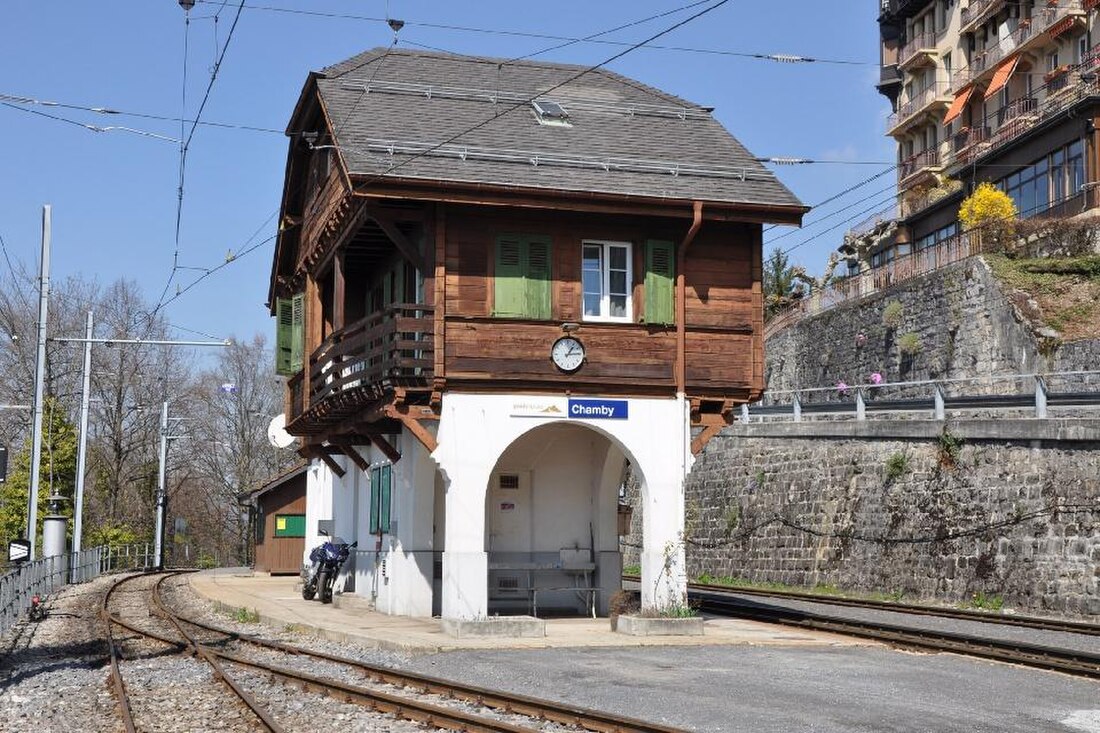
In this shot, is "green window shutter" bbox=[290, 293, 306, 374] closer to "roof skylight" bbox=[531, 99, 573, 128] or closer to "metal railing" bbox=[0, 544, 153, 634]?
"metal railing" bbox=[0, 544, 153, 634]

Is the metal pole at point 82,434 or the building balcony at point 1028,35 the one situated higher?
the building balcony at point 1028,35

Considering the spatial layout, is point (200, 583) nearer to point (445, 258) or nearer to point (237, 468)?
point (445, 258)

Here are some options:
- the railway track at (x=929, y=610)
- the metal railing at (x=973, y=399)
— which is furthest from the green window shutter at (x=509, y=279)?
the metal railing at (x=973, y=399)

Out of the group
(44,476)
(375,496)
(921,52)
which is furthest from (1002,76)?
(44,476)

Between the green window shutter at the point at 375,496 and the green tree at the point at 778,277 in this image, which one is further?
the green tree at the point at 778,277

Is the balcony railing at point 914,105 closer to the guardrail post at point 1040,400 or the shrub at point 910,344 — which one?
the shrub at point 910,344

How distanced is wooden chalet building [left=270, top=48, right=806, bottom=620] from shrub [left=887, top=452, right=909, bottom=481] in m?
7.32

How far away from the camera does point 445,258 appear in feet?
65.0

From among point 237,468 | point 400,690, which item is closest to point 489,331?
point 400,690

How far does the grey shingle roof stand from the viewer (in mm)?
19891

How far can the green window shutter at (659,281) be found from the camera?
20531 millimetres

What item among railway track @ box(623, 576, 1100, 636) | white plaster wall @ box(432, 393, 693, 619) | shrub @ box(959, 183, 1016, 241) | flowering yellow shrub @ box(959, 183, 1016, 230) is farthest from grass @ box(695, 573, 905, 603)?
flowering yellow shrub @ box(959, 183, 1016, 230)

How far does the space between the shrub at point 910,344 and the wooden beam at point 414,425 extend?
22.0 metres

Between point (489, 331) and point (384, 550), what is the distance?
18.8 feet
